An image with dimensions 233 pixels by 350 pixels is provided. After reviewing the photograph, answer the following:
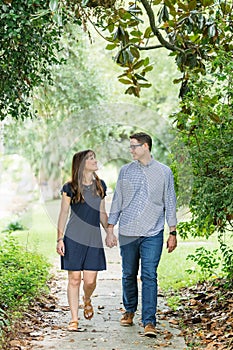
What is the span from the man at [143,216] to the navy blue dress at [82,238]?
0.17 m

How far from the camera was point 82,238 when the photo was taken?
6.94 m

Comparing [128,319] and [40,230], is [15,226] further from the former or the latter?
[128,319]

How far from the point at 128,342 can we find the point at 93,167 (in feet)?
5.56

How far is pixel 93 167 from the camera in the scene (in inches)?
273

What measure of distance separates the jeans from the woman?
26 cm

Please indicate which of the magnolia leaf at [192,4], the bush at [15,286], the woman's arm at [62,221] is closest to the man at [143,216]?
the woman's arm at [62,221]

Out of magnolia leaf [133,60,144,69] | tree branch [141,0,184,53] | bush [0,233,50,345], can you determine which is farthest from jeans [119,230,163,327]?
tree branch [141,0,184,53]

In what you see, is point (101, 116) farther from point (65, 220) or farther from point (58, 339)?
point (58, 339)

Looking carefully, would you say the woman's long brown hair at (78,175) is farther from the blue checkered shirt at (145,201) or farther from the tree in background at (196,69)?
the tree in background at (196,69)

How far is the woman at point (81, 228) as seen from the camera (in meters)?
6.86

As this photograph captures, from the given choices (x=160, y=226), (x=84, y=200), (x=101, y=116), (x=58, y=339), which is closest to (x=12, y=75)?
(x=84, y=200)

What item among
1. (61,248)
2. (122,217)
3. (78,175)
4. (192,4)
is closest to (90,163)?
(78,175)

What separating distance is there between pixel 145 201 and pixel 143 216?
0.50ft

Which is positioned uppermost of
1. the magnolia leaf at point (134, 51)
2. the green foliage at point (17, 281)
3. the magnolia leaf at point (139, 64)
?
the magnolia leaf at point (134, 51)
